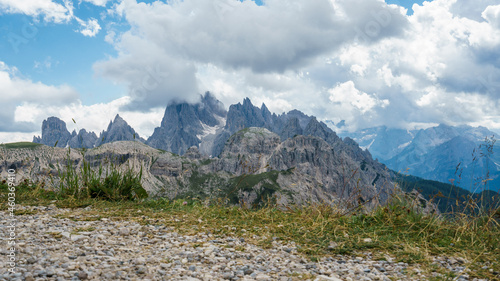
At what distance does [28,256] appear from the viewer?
16.2 feet

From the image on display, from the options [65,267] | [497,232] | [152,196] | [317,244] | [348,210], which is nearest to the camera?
[65,267]

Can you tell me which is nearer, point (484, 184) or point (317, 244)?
point (317, 244)

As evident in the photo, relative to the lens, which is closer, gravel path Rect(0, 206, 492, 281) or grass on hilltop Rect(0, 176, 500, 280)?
gravel path Rect(0, 206, 492, 281)

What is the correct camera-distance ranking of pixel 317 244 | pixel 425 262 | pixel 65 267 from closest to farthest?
pixel 65 267 < pixel 425 262 < pixel 317 244

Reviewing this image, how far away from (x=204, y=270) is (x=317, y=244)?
9.83ft

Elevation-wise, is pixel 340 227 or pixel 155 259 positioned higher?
pixel 340 227

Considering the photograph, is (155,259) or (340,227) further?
(340,227)

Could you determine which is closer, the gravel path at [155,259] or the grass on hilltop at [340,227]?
the gravel path at [155,259]

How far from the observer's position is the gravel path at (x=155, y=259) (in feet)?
15.1

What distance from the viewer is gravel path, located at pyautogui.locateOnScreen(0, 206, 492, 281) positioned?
4.61 m

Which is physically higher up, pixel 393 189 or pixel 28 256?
pixel 393 189

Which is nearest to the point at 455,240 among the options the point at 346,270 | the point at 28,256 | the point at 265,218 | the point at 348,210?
the point at 348,210

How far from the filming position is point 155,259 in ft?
17.5

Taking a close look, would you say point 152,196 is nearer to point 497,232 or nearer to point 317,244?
point 317,244
